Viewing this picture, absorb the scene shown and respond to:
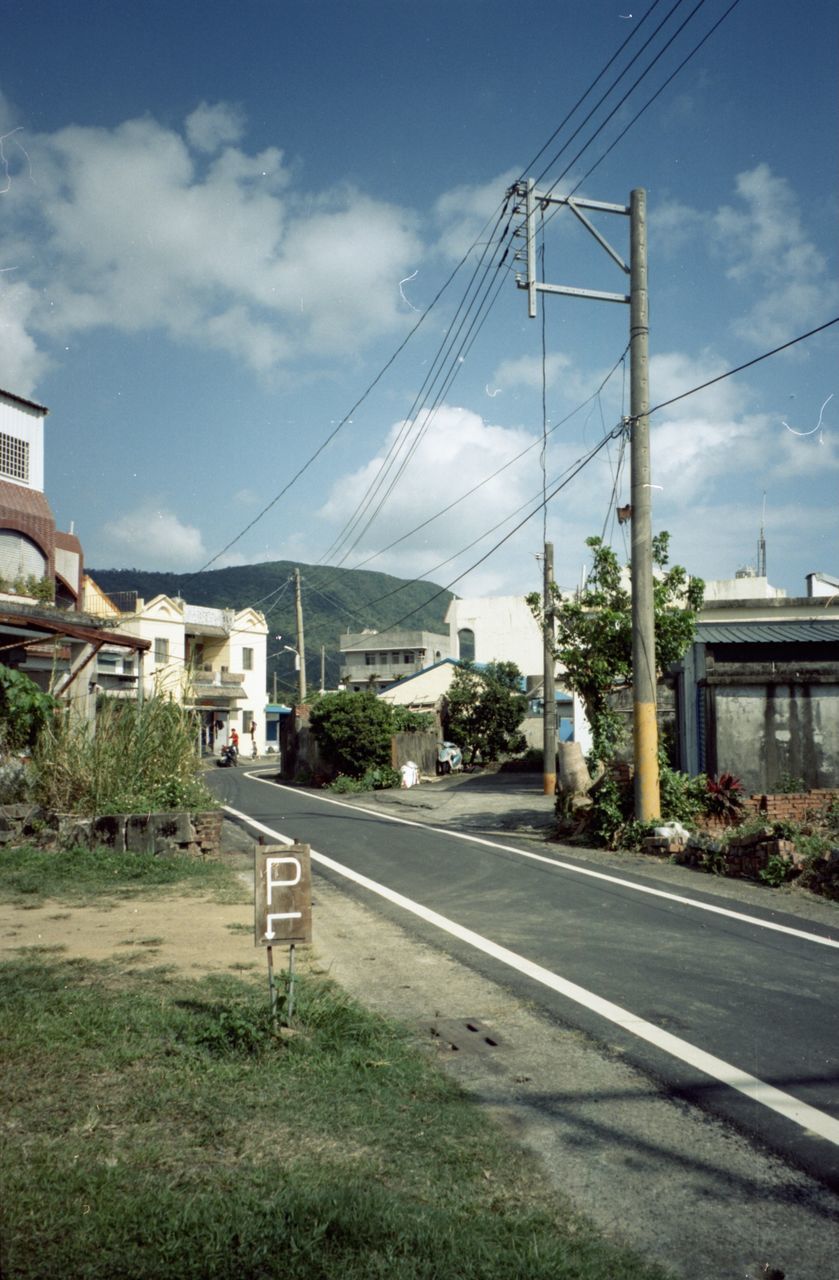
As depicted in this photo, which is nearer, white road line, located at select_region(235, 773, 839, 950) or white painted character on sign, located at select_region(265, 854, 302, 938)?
white painted character on sign, located at select_region(265, 854, 302, 938)

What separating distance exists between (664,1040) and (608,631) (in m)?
12.1

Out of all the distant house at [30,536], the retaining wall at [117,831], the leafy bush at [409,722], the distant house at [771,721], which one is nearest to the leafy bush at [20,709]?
the retaining wall at [117,831]

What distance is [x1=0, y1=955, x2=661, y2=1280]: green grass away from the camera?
10.4 ft

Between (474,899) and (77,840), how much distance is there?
221 inches

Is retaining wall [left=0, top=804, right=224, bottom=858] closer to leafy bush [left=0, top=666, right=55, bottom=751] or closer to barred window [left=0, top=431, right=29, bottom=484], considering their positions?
leafy bush [left=0, top=666, right=55, bottom=751]

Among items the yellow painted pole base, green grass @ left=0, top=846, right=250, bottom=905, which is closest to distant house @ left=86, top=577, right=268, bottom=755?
the yellow painted pole base

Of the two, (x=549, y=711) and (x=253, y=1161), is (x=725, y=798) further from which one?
(x=253, y=1161)

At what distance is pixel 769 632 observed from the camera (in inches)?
792

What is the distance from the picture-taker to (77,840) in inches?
508

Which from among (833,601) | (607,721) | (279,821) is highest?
(833,601)

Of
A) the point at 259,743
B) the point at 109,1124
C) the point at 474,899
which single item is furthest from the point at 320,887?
the point at 259,743

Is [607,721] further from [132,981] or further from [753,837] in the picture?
[132,981]

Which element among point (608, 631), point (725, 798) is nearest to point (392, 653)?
point (608, 631)

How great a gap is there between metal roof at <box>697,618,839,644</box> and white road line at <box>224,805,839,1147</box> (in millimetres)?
11510
